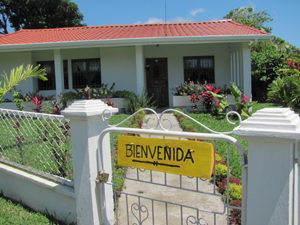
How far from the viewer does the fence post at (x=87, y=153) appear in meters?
2.56

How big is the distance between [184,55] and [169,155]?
1063cm

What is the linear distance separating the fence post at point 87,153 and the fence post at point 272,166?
57.7 inches

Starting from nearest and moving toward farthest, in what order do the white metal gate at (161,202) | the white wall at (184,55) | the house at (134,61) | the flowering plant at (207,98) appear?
the white metal gate at (161,202)
the flowering plant at (207,98)
the house at (134,61)
the white wall at (184,55)

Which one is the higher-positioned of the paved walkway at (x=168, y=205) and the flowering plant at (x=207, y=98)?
the flowering plant at (x=207, y=98)

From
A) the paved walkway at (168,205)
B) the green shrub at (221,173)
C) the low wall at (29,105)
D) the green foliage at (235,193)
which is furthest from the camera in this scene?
the low wall at (29,105)

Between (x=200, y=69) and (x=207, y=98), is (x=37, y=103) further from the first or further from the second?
(x=200, y=69)

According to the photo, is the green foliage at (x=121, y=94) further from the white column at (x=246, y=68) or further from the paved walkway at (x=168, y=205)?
the paved walkway at (x=168, y=205)

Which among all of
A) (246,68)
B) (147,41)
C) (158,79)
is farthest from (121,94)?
(246,68)

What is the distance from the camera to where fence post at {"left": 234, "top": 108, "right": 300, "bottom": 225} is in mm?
1576

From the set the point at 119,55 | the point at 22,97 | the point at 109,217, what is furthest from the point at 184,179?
the point at 22,97

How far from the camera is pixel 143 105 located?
989 cm

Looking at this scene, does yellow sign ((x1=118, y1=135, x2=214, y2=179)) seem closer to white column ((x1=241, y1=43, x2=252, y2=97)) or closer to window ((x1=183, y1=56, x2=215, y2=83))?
white column ((x1=241, y1=43, x2=252, y2=97))

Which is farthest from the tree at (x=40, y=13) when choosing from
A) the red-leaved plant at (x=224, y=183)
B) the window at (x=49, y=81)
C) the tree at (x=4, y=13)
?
the red-leaved plant at (x=224, y=183)

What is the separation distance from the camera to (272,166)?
1.63m
